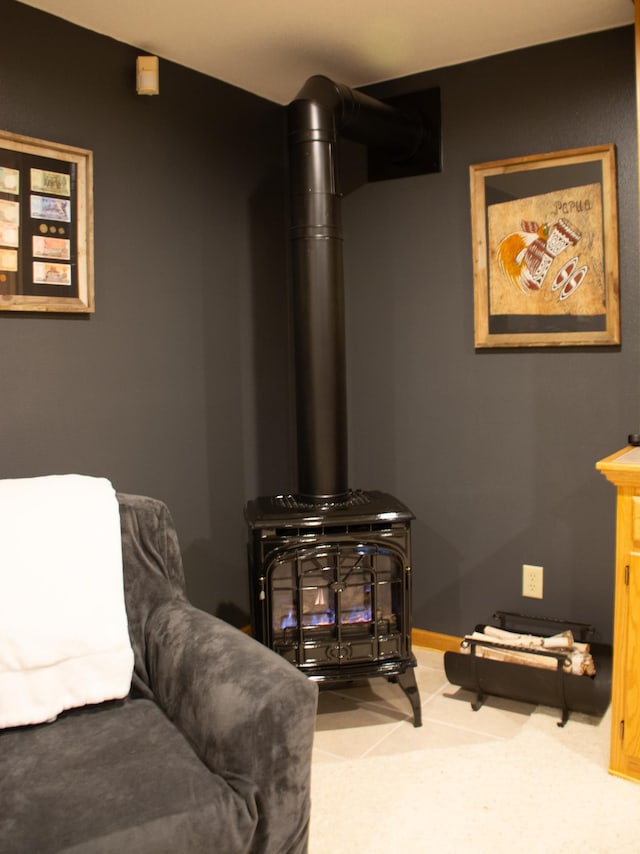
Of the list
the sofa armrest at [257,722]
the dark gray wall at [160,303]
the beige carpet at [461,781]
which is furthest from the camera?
the dark gray wall at [160,303]

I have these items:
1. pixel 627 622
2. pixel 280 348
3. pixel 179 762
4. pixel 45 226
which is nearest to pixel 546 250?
pixel 280 348

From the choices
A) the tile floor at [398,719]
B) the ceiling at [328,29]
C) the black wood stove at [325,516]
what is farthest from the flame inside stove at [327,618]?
the ceiling at [328,29]

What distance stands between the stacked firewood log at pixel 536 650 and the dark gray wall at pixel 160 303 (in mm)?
1089

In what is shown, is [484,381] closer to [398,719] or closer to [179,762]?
[398,719]

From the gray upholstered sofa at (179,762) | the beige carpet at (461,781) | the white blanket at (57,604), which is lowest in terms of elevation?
the beige carpet at (461,781)

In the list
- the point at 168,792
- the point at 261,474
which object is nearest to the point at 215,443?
the point at 261,474

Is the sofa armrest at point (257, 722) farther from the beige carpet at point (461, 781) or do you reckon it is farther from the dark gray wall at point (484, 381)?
the dark gray wall at point (484, 381)

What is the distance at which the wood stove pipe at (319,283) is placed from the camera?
2.91 m

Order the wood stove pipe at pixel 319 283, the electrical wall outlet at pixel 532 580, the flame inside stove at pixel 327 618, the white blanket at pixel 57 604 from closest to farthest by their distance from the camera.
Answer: the white blanket at pixel 57 604
the flame inside stove at pixel 327 618
the wood stove pipe at pixel 319 283
the electrical wall outlet at pixel 532 580

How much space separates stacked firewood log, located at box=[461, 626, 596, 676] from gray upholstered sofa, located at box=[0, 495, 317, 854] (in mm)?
1305

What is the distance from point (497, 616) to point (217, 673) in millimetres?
1734

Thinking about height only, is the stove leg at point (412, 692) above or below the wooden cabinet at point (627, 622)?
below

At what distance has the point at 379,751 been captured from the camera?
8.66 feet

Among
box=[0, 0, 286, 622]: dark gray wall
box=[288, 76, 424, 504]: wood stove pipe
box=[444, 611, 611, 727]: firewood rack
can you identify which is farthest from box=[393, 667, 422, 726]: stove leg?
box=[0, 0, 286, 622]: dark gray wall
